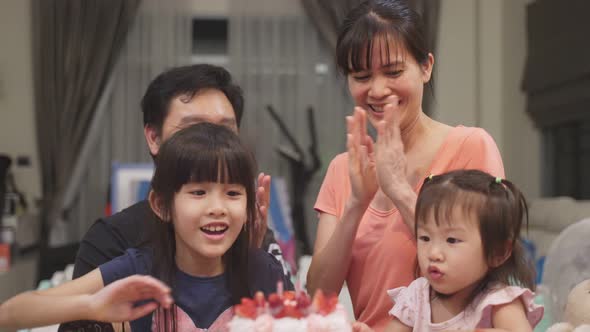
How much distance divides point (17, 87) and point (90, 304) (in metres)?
5.72

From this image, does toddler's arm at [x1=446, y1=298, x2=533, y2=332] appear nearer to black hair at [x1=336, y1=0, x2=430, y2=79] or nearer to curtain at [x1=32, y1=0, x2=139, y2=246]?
black hair at [x1=336, y1=0, x2=430, y2=79]

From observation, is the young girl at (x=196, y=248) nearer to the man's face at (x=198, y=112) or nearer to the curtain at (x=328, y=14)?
the man's face at (x=198, y=112)

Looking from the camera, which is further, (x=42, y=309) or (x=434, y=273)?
(x=434, y=273)

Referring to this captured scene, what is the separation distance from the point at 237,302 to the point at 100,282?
0.79 feet

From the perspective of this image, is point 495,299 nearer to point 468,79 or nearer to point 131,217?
point 131,217

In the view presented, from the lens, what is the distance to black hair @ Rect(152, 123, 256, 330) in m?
1.20

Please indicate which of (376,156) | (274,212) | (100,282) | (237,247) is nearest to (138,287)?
(100,282)

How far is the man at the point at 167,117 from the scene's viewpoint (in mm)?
1561

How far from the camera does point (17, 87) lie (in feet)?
20.4

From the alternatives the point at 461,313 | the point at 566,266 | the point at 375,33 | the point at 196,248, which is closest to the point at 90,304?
the point at 196,248

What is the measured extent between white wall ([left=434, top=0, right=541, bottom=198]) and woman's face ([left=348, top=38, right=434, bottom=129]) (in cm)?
507

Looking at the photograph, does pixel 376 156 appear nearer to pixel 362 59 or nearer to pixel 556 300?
pixel 362 59

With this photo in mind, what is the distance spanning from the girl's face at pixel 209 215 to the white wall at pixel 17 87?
550cm

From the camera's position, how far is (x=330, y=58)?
6.41 metres
